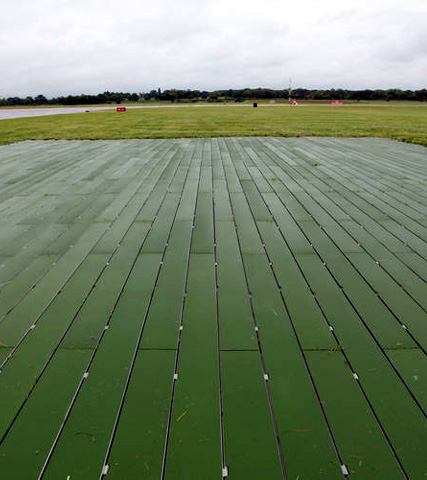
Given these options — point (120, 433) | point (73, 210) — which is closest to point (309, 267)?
point (120, 433)

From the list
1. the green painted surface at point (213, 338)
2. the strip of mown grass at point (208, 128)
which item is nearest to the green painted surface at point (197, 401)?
the green painted surface at point (213, 338)

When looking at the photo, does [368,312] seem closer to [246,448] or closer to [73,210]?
[246,448]

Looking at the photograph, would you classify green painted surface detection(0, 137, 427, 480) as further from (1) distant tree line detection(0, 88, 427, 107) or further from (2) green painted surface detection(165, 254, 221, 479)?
(1) distant tree line detection(0, 88, 427, 107)

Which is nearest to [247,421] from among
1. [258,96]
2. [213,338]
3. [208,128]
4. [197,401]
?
[197,401]

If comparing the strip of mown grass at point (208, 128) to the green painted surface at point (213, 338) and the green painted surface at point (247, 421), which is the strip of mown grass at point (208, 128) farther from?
the green painted surface at point (247, 421)

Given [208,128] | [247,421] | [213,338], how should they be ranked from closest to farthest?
[247,421]
[213,338]
[208,128]

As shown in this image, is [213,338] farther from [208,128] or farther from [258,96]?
[258,96]

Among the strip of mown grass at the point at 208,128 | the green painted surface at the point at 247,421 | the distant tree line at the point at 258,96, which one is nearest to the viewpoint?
the green painted surface at the point at 247,421

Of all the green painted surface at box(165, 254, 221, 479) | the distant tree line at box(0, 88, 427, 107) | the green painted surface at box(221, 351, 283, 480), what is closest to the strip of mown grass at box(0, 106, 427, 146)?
the green painted surface at box(165, 254, 221, 479)
